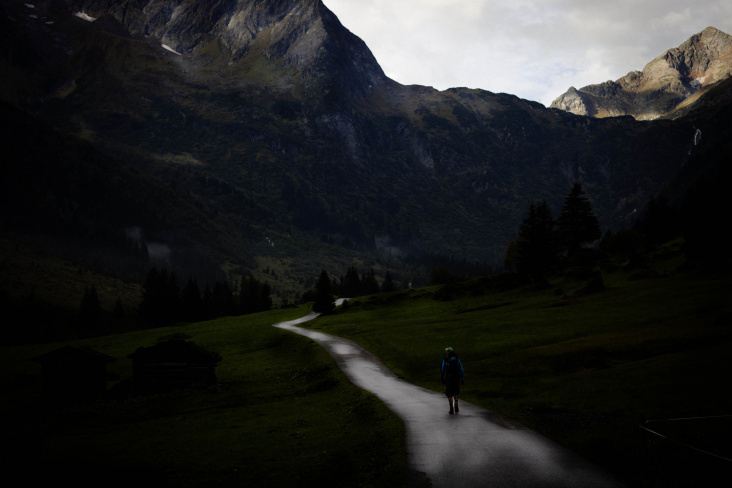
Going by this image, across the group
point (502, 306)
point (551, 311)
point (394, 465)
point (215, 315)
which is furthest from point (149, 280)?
point (394, 465)

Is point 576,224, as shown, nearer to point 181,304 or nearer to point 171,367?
point 171,367

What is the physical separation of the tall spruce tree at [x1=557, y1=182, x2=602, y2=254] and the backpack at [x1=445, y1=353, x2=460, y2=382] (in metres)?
88.0

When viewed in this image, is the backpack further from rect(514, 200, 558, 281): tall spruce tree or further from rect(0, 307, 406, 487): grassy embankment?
rect(514, 200, 558, 281): tall spruce tree

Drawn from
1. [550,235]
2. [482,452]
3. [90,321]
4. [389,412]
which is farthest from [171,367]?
[90,321]

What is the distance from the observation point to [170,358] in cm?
4794

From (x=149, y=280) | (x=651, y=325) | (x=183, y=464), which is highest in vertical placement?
(x=149, y=280)

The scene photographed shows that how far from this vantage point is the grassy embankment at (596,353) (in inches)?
812

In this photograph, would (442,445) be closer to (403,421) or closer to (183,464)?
(403,421)

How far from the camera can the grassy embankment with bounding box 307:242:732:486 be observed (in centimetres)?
2062

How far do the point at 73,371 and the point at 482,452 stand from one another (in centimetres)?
4590

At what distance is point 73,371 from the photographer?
49.1 metres

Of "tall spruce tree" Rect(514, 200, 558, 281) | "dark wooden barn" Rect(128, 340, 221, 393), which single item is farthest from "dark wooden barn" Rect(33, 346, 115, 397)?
"tall spruce tree" Rect(514, 200, 558, 281)

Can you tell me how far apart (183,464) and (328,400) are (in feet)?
45.3

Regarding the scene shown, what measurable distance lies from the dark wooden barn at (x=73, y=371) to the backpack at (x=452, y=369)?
38.0 m
